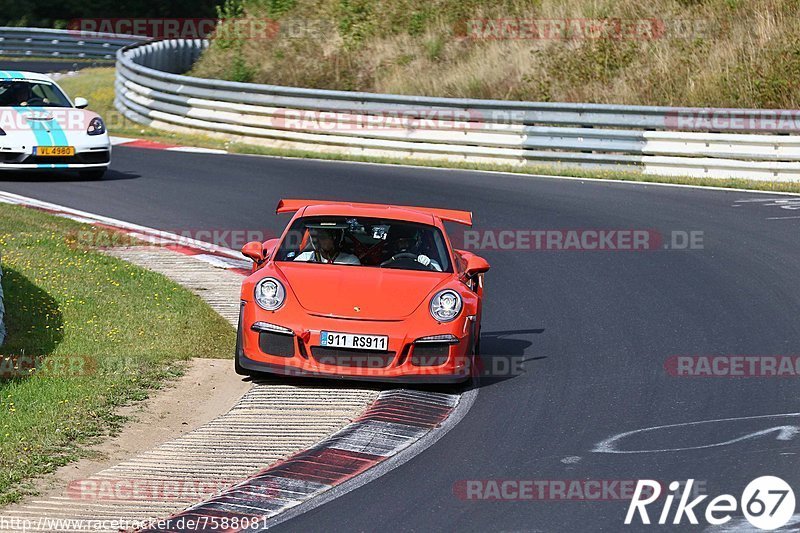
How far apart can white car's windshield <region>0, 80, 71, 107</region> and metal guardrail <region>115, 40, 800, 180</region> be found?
218 inches

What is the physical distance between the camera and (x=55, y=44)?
40.8 m

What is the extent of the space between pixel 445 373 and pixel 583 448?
1.53 metres

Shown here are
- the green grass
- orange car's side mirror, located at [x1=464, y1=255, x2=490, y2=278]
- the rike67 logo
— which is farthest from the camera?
orange car's side mirror, located at [x1=464, y1=255, x2=490, y2=278]

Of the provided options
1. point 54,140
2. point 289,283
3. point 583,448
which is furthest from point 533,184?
point 583,448

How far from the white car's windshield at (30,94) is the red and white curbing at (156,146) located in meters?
4.06

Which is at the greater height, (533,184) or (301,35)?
(301,35)

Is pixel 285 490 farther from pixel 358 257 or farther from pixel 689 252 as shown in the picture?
pixel 689 252

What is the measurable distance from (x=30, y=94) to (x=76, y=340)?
9710 mm

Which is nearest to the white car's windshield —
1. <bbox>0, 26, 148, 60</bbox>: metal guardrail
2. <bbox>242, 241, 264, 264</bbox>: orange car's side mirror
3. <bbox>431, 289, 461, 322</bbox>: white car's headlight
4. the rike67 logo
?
<bbox>242, 241, 264, 264</bbox>: orange car's side mirror

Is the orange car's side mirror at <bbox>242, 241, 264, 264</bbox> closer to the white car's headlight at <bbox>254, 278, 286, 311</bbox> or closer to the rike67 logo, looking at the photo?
the white car's headlight at <bbox>254, 278, 286, 311</bbox>

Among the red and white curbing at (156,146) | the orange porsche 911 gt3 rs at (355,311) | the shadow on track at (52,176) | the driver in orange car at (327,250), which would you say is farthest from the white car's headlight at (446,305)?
the red and white curbing at (156,146)

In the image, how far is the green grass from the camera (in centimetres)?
737

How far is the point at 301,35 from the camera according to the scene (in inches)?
1179

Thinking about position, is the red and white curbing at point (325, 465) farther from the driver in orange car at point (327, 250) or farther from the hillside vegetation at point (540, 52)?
the hillside vegetation at point (540, 52)
